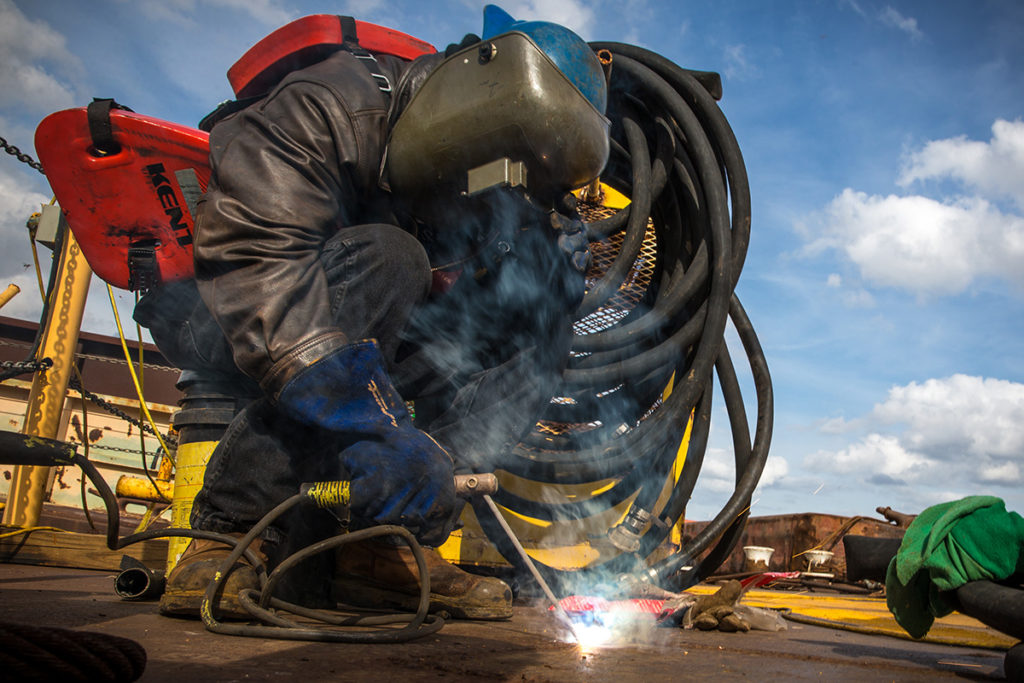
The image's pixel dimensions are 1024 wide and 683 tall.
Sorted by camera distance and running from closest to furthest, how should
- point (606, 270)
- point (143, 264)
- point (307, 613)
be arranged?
point (307, 613)
point (143, 264)
point (606, 270)

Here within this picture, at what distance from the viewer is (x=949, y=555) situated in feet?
3.43

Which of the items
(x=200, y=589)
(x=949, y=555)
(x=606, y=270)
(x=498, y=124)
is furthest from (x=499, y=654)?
(x=606, y=270)

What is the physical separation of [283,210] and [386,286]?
26 centimetres

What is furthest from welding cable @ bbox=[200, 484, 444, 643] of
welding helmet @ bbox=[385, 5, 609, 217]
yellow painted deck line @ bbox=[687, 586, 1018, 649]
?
yellow painted deck line @ bbox=[687, 586, 1018, 649]

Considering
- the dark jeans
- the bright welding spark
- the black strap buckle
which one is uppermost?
the black strap buckle

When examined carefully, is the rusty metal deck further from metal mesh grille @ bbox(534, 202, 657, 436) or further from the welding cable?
metal mesh grille @ bbox(534, 202, 657, 436)

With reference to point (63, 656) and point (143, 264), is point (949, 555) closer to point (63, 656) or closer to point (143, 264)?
point (63, 656)

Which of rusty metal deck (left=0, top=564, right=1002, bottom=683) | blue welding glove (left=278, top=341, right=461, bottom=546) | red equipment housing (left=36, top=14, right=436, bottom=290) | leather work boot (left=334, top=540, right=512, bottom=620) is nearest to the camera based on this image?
rusty metal deck (left=0, top=564, right=1002, bottom=683)

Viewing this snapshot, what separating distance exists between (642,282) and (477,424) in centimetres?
125

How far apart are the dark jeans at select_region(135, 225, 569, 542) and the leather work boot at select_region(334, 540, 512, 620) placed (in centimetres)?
14

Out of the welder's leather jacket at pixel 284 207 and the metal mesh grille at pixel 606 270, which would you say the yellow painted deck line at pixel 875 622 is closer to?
the metal mesh grille at pixel 606 270

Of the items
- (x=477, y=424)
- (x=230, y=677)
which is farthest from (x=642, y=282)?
(x=230, y=677)

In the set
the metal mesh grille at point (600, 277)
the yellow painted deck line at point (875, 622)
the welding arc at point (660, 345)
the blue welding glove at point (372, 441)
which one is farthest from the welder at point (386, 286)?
the yellow painted deck line at point (875, 622)

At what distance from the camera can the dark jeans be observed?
143 cm
